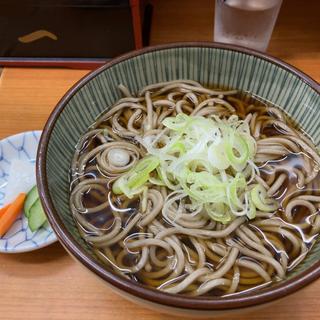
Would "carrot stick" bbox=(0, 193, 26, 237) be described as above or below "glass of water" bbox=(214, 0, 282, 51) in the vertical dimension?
below

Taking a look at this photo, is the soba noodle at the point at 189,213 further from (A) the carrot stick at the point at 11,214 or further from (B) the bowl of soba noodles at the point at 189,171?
(A) the carrot stick at the point at 11,214

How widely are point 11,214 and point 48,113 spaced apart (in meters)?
0.40

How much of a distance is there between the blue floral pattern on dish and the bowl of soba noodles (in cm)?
14

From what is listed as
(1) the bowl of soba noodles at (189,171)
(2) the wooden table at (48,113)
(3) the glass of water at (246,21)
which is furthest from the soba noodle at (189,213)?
(3) the glass of water at (246,21)

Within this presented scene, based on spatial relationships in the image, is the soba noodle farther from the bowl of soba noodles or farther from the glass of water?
the glass of water

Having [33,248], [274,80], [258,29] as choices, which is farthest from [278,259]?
[258,29]

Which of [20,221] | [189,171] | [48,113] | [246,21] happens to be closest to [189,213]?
[189,171]

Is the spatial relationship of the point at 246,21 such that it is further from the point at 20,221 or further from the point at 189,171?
the point at 20,221

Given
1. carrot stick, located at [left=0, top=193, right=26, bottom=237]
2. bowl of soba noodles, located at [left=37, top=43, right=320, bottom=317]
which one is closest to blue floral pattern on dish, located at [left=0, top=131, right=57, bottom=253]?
carrot stick, located at [left=0, top=193, right=26, bottom=237]

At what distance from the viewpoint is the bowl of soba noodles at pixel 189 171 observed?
0.87 meters

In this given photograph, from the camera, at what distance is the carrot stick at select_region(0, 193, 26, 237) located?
3.42 feet

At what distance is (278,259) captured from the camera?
0.88m

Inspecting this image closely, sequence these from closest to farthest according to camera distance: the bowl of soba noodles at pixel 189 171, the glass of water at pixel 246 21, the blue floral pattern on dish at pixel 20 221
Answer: the bowl of soba noodles at pixel 189 171
the blue floral pattern on dish at pixel 20 221
the glass of water at pixel 246 21

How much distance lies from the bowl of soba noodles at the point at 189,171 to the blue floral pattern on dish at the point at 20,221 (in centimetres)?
14
